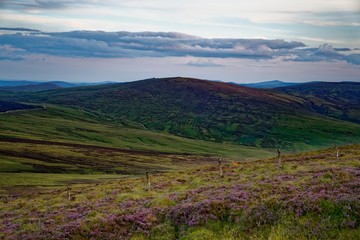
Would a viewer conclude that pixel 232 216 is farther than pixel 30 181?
No

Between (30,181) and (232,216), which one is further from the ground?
(232,216)

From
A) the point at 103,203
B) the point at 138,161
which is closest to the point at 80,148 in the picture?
the point at 138,161

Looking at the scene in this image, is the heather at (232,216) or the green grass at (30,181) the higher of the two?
the heather at (232,216)

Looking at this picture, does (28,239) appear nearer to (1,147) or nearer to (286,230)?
(286,230)

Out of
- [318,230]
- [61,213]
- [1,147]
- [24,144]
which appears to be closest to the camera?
[318,230]

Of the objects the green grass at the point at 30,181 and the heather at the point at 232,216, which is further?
the green grass at the point at 30,181

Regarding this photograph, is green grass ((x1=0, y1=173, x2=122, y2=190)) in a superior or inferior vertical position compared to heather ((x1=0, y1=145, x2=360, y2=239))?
inferior

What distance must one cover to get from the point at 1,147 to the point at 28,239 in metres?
139

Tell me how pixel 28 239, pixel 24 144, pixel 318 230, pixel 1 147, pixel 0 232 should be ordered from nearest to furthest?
1. pixel 318 230
2. pixel 28 239
3. pixel 0 232
4. pixel 1 147
5. pixel 24 144

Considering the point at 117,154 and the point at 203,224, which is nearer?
the point at 203,224

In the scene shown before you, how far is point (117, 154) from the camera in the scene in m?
166

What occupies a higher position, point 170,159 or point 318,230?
point 318,230

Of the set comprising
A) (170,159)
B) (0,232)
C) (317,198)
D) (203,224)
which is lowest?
(170,159)

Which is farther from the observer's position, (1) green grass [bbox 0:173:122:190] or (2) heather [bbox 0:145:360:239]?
(1) green grass [bbox 0:173:122:190]
